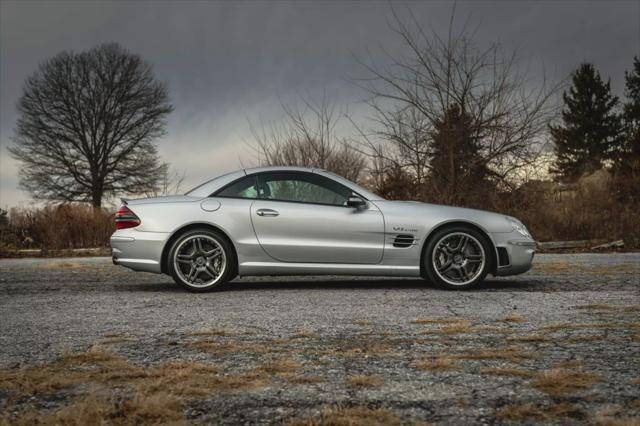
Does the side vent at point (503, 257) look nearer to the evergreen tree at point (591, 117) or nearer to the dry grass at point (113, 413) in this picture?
the dry grass at point (113, 413)

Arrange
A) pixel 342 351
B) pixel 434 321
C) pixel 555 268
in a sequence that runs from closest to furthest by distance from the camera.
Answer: pixel 342 351 < pixel 434 321 < pixel 555 268

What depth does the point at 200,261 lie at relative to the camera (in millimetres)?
7234

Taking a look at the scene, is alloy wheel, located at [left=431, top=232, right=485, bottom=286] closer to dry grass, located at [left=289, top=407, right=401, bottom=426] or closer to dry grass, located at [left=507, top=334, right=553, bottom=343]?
dry grass, located at [left=507, top=334, right=553, bottom=343]

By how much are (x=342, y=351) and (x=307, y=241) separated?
322 cm

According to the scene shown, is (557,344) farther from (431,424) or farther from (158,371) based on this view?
(158,371)

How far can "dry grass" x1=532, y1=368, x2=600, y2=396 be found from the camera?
310 centimetres

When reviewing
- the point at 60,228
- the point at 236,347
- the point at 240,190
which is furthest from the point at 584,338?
the point at 60,228

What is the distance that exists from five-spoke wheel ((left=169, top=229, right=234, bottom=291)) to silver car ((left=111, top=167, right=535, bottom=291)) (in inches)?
0.4

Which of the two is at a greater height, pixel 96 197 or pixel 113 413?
pixel 96 197

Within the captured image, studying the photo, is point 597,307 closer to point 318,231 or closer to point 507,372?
point 507,372

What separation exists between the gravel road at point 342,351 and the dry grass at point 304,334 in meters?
0.02

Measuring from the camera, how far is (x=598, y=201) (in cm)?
1619

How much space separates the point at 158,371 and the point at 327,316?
6.99 ft

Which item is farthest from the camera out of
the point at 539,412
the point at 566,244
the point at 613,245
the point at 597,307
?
the point at 566,244
